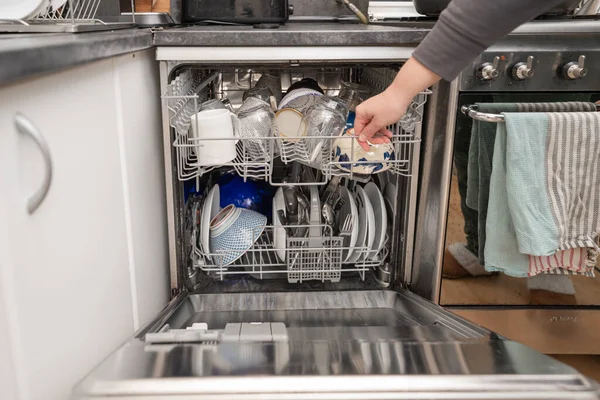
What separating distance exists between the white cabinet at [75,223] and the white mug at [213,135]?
13 centimetres

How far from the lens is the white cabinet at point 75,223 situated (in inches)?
24.3

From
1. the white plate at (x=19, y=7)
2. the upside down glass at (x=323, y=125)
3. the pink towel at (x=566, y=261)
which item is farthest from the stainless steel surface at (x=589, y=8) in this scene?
the white plate at (x=19, y=7)

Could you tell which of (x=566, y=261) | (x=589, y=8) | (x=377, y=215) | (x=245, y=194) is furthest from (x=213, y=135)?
(x=589, y=8)

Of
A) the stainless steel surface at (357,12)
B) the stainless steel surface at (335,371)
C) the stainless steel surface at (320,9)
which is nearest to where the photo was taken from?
the stainless steel surface at (335,371)

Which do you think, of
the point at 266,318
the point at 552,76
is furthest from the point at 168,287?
the point at 552,76

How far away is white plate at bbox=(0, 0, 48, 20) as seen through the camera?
106 cm

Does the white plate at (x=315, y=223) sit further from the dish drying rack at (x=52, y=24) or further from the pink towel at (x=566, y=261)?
the dish drying rack at (x=52, y=24)

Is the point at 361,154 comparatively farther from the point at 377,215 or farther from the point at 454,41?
the point at 454,41

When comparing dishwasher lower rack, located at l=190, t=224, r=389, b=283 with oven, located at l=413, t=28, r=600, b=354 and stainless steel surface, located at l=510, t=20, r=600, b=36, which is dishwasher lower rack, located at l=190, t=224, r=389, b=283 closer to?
oven, located at l=413, t=28, r=600, b=354

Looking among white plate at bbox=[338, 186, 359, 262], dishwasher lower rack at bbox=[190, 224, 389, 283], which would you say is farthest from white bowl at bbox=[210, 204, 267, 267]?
white plate at bbox=[338, 186, 359, 262]

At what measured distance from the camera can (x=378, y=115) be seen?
93 cm

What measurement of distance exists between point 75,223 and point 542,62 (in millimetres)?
1009

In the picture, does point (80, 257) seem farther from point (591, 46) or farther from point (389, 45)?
point (591, 46)

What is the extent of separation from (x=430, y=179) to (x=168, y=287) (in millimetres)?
748
